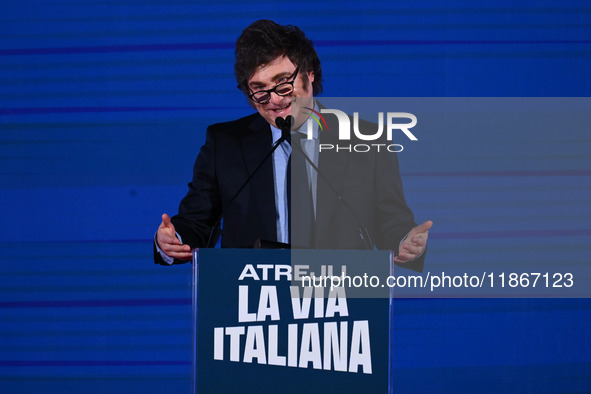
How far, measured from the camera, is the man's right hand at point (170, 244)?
1.61 m

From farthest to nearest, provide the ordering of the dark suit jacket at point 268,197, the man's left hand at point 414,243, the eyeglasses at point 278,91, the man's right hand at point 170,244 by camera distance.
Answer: the eyeglasses at point 278,91, the dark suit jacket at point 268,197, the man's right hand at point 170,244, the man's left hand at point 414,243

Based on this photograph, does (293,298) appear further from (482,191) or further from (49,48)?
A: (49,48)

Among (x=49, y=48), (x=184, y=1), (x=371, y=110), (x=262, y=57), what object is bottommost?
(x=371, y=110)

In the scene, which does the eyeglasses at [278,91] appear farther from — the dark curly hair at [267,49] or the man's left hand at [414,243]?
the man's left hand at [414,243]

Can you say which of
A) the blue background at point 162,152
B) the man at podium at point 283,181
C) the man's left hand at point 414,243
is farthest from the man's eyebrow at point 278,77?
the man's left hand at point 414,243

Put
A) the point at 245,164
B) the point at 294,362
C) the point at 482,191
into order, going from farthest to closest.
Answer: the point at 482,191
the point at 245,164
the point at 294,362

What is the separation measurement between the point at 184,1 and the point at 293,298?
1681 millimetres

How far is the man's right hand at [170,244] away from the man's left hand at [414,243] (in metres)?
0.56

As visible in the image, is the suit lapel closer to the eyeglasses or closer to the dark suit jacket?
the dark suit jacket

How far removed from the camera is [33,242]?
2592mm

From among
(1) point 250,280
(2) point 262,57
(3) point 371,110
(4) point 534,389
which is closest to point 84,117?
(2) point 262,57

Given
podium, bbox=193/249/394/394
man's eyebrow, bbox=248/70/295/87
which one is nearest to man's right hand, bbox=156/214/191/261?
podium, bbox=193/249/394/394

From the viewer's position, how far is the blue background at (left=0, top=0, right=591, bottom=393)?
252 centimetres

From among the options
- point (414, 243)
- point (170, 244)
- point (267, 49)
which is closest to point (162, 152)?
point (267, 49)
